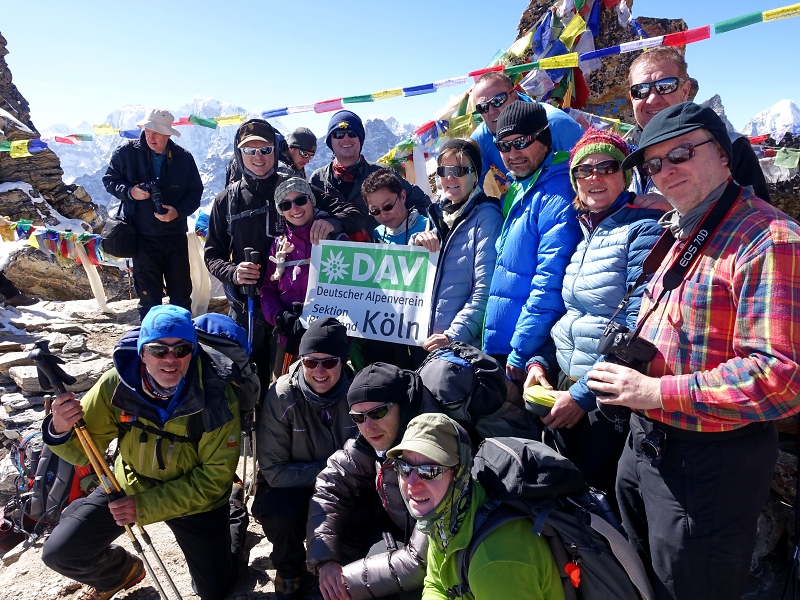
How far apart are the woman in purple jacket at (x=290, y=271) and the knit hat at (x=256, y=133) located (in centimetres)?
69

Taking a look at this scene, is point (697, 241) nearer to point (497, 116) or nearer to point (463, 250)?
point (463, 250)

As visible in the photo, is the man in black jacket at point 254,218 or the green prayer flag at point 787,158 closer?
the man in black jacket at point 254,218

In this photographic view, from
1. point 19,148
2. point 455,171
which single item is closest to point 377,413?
point 455,171

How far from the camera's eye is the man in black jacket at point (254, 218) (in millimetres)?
5516

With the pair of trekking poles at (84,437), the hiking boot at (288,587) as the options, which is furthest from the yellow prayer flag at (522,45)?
the hiking boot at (288,587)

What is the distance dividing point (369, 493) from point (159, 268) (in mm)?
5116

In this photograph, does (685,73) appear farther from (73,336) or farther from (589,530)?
(73,336)

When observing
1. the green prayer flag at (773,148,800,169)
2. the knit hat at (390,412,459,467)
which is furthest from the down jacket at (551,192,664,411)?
the green prayer flag at (773,148,800,169)

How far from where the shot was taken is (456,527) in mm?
2734

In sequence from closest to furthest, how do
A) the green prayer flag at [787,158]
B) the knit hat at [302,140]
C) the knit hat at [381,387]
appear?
the knit hat at [381,387], the green prayer flag at [787,158], the knit hat at [302,140]

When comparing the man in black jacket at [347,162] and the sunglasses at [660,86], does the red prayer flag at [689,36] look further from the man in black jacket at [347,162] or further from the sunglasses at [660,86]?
the man in black jacket at [347,162]

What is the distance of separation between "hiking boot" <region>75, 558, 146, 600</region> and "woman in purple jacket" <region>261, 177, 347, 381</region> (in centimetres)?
230

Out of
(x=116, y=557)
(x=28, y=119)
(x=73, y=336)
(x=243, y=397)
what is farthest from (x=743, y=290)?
(x=28, y=119)

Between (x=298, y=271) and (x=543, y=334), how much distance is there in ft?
9.59
